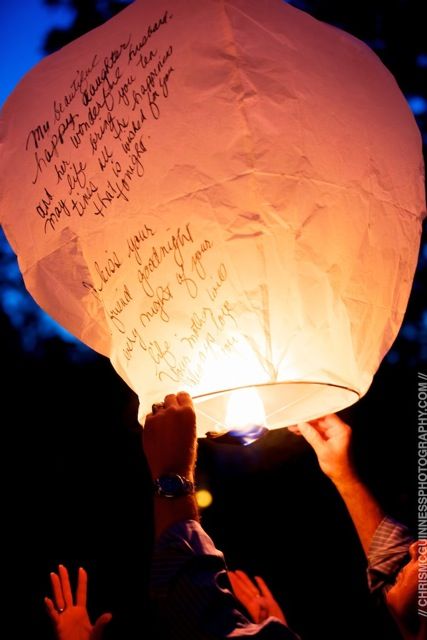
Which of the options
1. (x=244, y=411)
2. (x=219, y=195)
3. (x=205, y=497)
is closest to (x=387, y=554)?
(x=244, y=411)

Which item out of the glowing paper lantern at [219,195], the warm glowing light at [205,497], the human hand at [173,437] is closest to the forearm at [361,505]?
the glowing paper lantern at [219,195]

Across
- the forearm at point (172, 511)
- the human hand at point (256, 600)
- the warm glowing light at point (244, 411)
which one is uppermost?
the warm glowing light at point (244, 411)

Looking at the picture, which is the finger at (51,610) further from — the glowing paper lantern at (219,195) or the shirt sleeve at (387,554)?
the glowing paper lantern at (219,195)

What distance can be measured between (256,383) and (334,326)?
7.9 inches

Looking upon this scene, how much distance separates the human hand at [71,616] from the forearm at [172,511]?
1293 mm

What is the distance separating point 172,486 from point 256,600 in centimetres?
161

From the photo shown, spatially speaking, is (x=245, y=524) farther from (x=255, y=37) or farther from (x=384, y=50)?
(x=255, y=37)

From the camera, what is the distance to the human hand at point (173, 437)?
46.2 inches

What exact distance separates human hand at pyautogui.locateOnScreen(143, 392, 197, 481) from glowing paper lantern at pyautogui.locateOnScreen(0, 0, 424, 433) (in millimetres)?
50

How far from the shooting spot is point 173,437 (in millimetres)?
1182

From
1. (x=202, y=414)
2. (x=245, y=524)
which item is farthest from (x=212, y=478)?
(x=202, y=414)

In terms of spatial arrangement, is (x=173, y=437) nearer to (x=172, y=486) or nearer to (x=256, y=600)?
(x=172, y=486)

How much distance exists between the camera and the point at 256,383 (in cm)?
117

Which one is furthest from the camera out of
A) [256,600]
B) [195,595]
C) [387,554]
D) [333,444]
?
[256,600]
